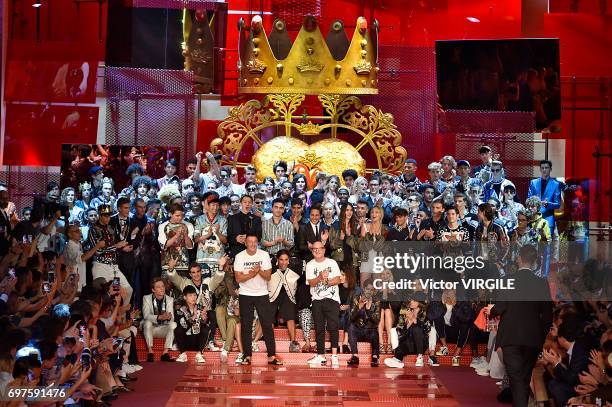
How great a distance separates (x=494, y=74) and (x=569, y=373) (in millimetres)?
6879

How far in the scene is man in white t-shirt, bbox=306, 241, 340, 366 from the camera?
34.8 feet

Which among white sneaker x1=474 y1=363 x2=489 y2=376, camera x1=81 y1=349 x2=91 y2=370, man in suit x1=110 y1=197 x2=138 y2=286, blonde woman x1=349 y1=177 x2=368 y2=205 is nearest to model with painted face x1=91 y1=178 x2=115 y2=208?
→ man in suit x1=110 y1=197 x2=138 y2=286

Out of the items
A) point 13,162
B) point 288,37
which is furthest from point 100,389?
point 288,37

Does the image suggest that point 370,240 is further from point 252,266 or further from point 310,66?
point 310,66

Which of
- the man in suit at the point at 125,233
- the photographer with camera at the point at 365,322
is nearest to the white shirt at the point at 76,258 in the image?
the man in suit at the point at 125,233

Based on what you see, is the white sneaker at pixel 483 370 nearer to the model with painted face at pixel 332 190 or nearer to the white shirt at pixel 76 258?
the model with painted face at pixel 332 190

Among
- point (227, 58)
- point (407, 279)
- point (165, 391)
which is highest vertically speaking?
point (227, 58)

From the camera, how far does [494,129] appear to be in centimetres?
1416

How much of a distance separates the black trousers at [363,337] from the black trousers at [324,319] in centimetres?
19

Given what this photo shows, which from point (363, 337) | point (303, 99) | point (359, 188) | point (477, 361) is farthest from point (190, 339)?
point (303, 99)

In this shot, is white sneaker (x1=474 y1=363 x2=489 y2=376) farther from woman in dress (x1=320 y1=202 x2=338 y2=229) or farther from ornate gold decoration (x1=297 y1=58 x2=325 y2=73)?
ornate gold decoration (x1=297 y1=58 x2=325 y2=73)

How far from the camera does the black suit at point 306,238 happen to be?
36.2ft

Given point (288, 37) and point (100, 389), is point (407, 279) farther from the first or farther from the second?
point (288, 37)

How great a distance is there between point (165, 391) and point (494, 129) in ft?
20.8
